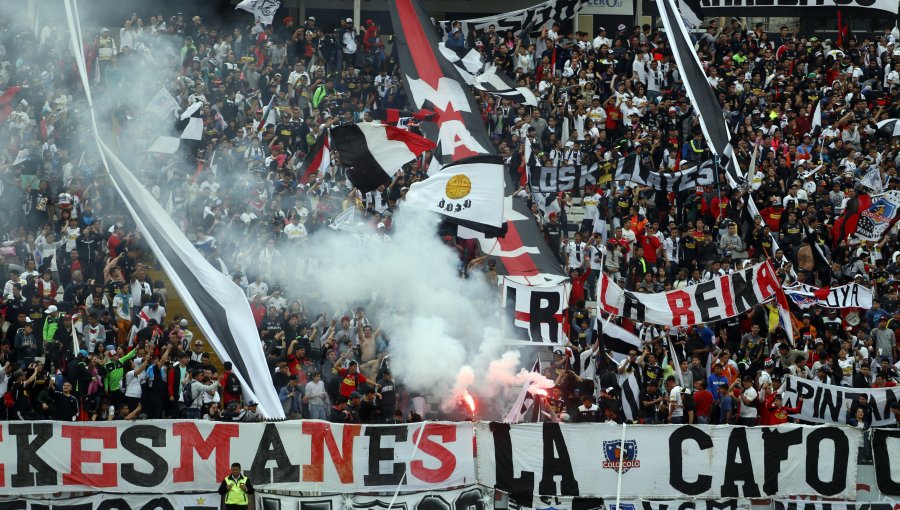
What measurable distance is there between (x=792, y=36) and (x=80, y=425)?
19.6 meters

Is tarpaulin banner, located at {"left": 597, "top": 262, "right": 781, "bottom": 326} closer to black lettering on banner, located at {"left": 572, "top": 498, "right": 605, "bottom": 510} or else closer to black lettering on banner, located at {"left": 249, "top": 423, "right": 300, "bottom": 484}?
black lettering on banner, located at {"left": 572, "top": 498, "right": 605, "bottom": 510}

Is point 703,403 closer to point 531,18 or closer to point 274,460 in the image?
point 274,460

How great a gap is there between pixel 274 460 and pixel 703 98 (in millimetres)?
10057

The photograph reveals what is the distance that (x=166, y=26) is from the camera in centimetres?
2716

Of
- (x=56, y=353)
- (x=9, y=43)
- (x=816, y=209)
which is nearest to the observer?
(x=56, y=353)

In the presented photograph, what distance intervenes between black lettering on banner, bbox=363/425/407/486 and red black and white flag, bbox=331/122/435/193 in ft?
14.1

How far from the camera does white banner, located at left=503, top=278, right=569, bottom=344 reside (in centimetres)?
1738

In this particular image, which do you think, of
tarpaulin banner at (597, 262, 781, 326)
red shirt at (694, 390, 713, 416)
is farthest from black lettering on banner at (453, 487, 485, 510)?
tarpaulin banner at (597, 262, 781, 326)

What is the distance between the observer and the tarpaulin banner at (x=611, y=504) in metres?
15.8

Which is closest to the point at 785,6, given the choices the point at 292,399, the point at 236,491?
the point at 292,399

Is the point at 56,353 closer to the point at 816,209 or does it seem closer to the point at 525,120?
the point at 525,120

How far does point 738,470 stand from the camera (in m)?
15.9

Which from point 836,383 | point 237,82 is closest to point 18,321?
point 237,82

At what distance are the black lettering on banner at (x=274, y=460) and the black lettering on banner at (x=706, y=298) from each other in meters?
6.20
